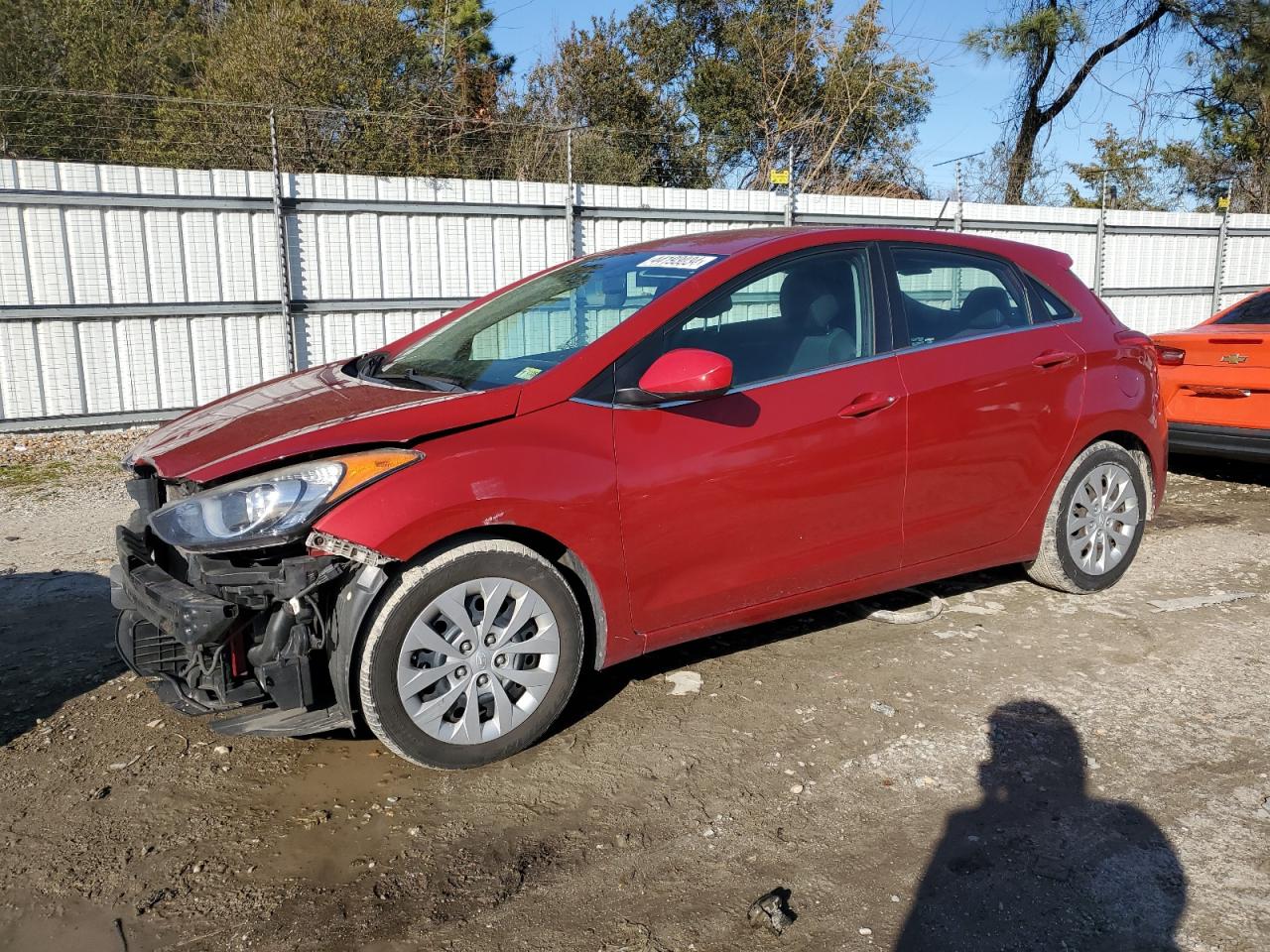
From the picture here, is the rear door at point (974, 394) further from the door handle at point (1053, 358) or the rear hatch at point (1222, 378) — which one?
the rear hatch at point (1222, 378)

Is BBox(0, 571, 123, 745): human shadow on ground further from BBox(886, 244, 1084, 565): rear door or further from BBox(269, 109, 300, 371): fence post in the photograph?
BBox(269, 109, 300, 371): fence post

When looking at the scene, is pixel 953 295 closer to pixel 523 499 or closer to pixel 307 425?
pixel 523 499

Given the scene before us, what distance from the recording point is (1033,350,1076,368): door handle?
177 inches

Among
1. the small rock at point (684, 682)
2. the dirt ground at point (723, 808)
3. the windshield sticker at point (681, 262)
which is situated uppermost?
the windshield sticker at point (681, 262)

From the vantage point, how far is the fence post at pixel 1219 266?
49.9ft

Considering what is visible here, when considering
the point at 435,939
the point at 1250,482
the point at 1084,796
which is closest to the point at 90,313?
the point at 435,939

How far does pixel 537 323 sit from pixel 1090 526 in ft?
9.03

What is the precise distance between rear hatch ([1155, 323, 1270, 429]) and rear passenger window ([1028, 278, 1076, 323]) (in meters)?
2.43

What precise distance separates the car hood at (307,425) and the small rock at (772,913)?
64.5 inches

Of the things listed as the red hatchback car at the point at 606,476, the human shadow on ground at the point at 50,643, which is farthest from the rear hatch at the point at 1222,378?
the human shadow on ground at the point at 50,643

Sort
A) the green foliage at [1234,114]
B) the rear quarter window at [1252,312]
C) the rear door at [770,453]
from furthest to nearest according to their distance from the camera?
the green foliage at [1234,114] → the rear quarter window at [1252,312] → the rear door at [770,453]

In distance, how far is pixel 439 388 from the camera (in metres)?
3.66

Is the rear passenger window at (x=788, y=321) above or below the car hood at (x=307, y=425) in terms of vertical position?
above

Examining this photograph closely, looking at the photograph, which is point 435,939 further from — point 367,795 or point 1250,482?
point 1250,482
